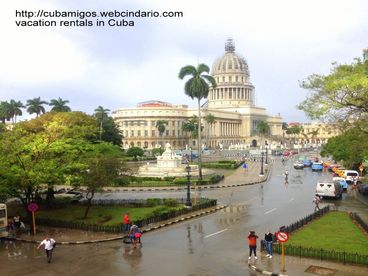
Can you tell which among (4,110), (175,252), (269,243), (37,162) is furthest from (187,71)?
(4,110)

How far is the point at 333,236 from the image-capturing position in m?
24.1

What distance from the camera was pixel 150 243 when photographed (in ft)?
78.5

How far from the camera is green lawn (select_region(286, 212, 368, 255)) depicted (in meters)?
21.8

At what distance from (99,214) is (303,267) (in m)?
17.4

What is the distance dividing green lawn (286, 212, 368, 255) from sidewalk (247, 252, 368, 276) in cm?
206

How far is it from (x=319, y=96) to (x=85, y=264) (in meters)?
17.2

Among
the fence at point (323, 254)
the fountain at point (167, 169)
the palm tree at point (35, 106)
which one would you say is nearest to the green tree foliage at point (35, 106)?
the palm tree at point (35, 106)

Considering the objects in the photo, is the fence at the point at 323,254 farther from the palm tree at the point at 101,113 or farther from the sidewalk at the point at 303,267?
the palm tree at the point at 101,113

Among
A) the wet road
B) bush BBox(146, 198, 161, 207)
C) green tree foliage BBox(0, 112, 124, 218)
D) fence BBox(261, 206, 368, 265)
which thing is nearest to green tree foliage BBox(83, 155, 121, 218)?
green tree foliage BBox(0, 112, 124, 218)

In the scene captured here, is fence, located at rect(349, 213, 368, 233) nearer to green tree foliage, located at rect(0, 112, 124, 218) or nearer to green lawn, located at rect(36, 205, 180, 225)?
green lawn, located at rect(36, 205, 180, 225)

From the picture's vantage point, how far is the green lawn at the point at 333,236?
2183 centimetres

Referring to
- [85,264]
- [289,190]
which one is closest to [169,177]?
[289,190]

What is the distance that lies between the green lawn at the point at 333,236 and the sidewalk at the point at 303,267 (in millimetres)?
2060

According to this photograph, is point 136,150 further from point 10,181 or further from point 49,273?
point 49,273
